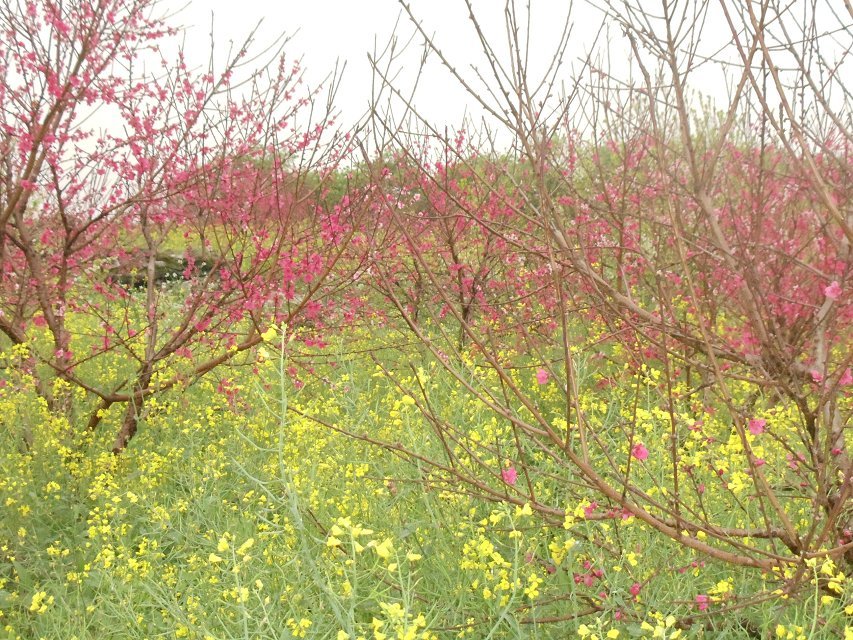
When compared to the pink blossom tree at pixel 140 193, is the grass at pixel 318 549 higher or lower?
lower

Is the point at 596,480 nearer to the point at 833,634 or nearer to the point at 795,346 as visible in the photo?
the point at 833,634

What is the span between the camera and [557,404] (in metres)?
5.73

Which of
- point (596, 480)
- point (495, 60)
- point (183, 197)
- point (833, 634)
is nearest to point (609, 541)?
point (833, 634)

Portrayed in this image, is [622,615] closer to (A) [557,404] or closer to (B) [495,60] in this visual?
(B) [495,60]

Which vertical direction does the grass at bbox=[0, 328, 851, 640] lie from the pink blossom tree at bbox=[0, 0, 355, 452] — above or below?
below

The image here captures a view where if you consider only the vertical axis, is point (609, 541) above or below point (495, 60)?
below

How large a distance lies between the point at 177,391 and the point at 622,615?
12.6ft

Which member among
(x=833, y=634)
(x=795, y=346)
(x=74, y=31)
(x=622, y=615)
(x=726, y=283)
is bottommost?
(x=833, y=634)

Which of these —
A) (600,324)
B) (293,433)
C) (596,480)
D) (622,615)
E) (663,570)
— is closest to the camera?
(596,480)

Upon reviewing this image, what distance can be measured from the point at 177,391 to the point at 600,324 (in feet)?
12.2

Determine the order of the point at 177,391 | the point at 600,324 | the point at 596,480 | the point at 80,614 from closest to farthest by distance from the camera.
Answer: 1. the point at 596,480
2. the point at 80,614
3. the point at 177,391
4. the point at 600,324

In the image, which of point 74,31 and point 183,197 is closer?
point 74,31

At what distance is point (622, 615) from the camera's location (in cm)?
252

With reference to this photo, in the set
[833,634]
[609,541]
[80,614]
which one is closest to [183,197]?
[80,614]
